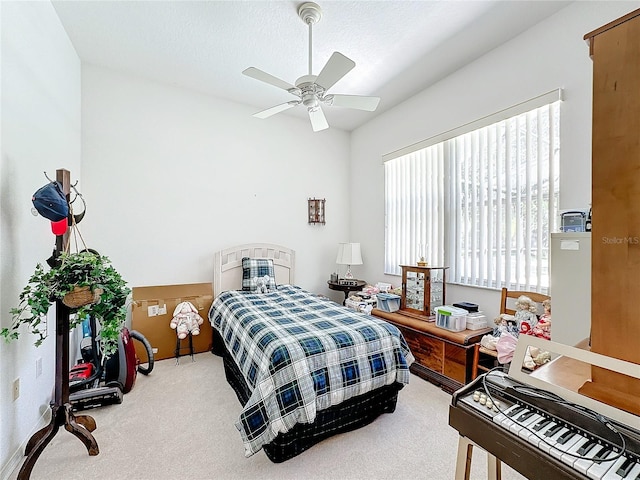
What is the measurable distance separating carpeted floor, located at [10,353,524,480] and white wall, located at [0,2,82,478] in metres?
0.32

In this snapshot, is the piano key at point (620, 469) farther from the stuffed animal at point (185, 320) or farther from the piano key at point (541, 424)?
the stuffed animal at point (185, 320)

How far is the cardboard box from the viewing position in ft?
11.1

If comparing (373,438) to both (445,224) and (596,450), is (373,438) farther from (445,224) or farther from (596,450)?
(445,224)

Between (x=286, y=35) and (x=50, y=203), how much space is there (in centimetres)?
231

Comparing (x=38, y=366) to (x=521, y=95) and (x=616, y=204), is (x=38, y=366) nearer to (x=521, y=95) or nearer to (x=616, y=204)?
(x=616, y=204)

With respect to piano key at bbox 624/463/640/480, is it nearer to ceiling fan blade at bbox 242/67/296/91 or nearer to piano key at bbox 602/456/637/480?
piano key at bbox 602/456/637/480

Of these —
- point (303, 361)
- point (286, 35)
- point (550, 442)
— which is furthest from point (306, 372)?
point (286, 35)

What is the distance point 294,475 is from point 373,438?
0.63m

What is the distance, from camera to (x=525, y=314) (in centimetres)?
248

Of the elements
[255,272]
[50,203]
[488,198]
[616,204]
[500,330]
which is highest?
[488,198]

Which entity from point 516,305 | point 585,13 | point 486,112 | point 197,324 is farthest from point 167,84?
point 516,305

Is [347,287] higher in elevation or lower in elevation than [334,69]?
lower

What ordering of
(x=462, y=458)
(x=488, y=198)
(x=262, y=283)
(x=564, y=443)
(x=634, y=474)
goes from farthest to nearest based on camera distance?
1. (x=262, y=283)
2. (x=488, y=198)
3. (x=462, y=458)
4. (x=564, y=443)
5. (x=634, y=474)

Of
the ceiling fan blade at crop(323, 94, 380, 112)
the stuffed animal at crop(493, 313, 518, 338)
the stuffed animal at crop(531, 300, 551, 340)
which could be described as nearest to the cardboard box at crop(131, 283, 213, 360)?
the ceiling fan blade at crop(323, 94, 380, 112)
